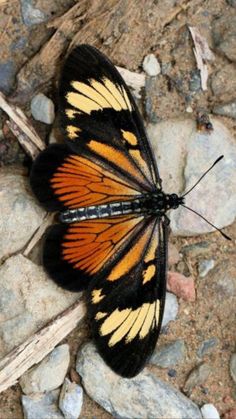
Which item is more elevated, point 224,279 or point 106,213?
point 106,213

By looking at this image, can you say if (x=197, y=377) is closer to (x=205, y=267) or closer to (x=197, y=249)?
(x=205, y=267)

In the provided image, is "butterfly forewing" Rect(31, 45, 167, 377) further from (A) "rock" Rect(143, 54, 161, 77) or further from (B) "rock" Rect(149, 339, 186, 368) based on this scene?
(A) "rock" Rect(143, 54, 161, 77)

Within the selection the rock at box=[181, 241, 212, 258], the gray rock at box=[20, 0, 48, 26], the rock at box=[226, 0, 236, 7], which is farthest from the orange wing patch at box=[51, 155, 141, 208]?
the rock at box=[226, 0, 236, 7]

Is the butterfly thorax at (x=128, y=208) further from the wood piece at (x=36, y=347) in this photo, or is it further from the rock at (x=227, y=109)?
the rock at (x=227, y=109)

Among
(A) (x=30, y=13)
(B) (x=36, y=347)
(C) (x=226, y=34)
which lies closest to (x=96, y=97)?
(A) (x=30, y=13)

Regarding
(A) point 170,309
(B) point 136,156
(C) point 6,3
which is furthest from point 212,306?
(C) point 6,3

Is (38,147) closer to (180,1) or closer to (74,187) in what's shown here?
(74,187)

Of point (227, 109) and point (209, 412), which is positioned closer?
point (209, 412)
